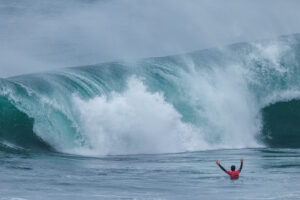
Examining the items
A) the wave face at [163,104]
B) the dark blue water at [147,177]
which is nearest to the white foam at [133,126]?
the wave face at [163,104]

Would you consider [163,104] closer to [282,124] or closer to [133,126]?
[133,126]

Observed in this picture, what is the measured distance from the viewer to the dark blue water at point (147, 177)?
10883mm

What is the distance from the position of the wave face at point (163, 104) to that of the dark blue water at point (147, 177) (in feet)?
6.10

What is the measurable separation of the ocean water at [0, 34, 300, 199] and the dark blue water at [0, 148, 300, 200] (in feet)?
0.08

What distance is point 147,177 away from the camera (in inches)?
518

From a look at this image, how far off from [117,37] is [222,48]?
10.9 meters

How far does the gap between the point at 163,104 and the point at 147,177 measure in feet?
28.2

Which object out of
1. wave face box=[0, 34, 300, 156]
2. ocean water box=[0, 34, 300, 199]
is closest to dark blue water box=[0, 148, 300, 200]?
ocean water box=[0, 34, 300, 199]

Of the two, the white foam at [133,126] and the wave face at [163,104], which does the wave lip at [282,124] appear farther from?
the white foam at [133,126]

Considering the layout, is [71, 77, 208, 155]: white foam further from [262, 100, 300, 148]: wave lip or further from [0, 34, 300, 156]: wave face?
[262, 100, 300, 148]: wave lip

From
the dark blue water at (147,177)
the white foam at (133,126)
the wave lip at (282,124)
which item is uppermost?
the wave lip at (282,124)

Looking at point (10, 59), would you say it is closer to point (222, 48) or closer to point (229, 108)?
point (222, 48)

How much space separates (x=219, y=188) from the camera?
11.7 metres

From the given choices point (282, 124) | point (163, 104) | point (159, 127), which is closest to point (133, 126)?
point (159, 127)
